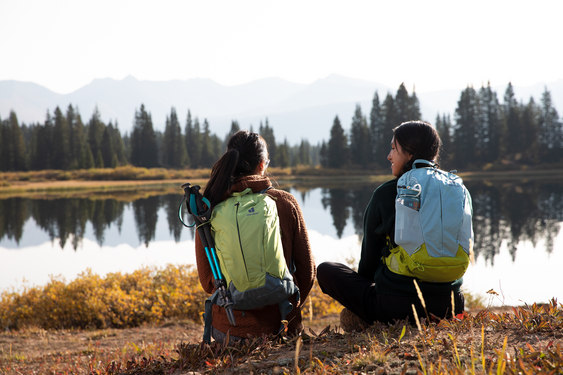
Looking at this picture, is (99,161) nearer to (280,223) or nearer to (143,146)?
(143,146)

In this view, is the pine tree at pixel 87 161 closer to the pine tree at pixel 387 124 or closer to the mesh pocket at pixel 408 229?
the pine tree at pixel 387 124

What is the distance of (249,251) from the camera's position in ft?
8.21

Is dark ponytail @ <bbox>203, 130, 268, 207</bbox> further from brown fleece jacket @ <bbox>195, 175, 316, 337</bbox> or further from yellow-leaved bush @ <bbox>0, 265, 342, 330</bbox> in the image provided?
yellow-leaved bush @ <bbox>0, 265, 342, 330</bbox>

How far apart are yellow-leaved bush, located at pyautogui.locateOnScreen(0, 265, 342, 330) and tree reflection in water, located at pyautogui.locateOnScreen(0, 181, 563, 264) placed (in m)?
9.30

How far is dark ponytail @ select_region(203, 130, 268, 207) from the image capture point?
8.81 feet

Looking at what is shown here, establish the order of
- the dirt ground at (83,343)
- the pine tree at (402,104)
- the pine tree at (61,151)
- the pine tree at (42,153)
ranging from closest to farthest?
the dirt ground at (83,343)
the pine tree at (402,104)
the pine tree at (42,153)
the pine tree at (61,151)

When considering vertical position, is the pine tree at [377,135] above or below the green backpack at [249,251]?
above

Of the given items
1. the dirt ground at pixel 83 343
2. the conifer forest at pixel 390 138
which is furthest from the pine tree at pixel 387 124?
the dirt ground at pixel 83 343

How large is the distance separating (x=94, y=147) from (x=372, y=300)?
6586 cm

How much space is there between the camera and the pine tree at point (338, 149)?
53.2 m

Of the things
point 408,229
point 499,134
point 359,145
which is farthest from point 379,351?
point 499,134

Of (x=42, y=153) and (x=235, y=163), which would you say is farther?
(x=42, y=153)

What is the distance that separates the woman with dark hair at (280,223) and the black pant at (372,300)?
179 mm

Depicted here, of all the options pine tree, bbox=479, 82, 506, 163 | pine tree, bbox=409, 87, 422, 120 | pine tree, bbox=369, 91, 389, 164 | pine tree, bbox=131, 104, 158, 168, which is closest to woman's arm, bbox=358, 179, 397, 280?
pine tree, bbox=369, 91, 389, 164
